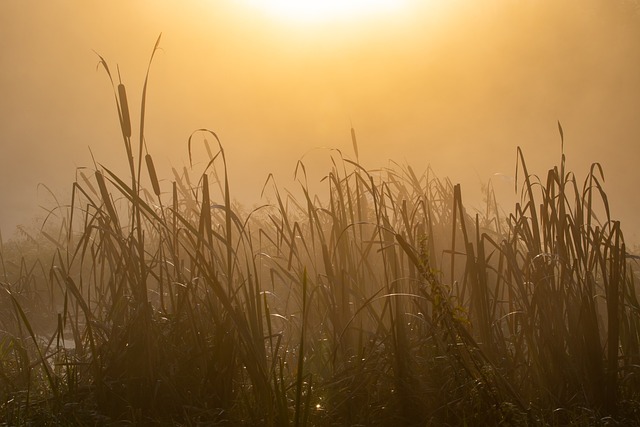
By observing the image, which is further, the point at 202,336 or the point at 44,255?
the point at 44,255

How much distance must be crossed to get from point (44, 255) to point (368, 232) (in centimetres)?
245

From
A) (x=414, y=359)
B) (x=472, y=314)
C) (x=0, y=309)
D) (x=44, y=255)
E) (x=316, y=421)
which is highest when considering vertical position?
(x=44, y=255)

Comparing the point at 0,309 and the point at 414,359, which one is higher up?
the point at 0,309

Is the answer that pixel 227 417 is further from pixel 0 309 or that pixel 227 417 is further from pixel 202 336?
pixel 0 309

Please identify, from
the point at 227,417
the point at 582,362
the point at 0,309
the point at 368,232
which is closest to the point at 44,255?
the point at 0,309

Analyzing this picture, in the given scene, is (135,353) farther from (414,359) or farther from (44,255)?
(44,255)

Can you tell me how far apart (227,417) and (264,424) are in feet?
0.33

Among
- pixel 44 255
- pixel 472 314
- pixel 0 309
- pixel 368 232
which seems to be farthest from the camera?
pixel 44 255

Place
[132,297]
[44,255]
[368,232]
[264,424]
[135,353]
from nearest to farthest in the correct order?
[264,424] < [135,353] < [132,297] < [368,232] < [44,255]

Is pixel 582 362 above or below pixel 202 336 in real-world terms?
below

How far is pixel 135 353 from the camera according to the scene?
4.96 ft

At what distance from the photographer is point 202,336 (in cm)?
151

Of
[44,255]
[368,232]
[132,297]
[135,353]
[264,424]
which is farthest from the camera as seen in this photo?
[44,255]

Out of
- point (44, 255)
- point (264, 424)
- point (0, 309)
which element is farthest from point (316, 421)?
point (44, 255)
